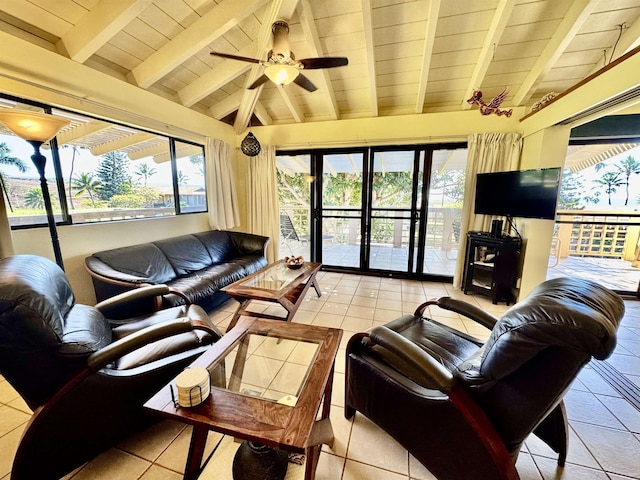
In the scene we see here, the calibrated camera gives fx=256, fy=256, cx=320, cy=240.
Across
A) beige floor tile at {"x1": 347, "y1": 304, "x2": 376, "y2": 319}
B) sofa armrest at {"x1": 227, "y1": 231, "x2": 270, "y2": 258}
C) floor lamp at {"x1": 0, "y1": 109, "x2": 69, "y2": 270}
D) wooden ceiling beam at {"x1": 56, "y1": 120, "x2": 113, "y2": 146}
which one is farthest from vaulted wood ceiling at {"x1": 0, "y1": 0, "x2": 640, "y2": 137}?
beige floor tile at {"x1": 347, "y1": 304, "x2": 376, "y2": 319}

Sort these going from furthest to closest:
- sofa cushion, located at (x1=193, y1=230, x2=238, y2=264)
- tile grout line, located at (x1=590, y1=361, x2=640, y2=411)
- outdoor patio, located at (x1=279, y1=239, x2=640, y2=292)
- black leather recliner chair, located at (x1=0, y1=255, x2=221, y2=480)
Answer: outdoor patio, located at (x1=279, y1=239, x2=640, y2=292) → sofa cushion, located at (x1=193, y1=230, x2=238, y2=264) → tile grout line, located at (x1=590, y1=361, x2=640, y2=411) → black leather recliner chair, located at (x1=0, y1=255, x2=221, y2=480)

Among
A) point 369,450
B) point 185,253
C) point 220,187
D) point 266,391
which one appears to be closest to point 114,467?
point 266,391

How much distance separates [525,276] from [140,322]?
387cm

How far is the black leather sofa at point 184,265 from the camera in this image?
7.30 ft

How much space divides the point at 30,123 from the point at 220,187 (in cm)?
235

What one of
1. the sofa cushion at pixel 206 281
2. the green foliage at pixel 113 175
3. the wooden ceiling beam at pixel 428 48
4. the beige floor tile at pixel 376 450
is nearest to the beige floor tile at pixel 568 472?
the beige floor tile at pixel 376 450

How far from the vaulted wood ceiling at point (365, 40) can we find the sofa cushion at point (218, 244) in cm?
177

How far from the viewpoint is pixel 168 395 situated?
0.97m

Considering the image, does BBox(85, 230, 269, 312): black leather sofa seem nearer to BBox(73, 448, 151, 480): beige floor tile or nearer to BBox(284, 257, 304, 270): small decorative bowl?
BBox(284, 257, 304, 270): small decorative bowl

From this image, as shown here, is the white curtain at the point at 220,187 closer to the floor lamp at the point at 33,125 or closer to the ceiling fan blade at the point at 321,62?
the floor lamp at the point at 33,125

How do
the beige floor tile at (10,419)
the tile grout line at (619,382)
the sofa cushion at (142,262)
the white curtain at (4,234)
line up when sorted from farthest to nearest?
1. the sofa cushion at (142,262)
2. the white curtain at (4,234)
3. the tile grout line at (619,382)
4. the beige floor tile at (10,419)

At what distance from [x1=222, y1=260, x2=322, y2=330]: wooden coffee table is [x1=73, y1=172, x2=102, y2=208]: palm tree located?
1.70 m

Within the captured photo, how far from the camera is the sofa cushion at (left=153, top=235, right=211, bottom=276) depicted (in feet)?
9.70

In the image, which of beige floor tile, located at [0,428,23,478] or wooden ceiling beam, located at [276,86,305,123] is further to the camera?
wooden ceiling beam, located at [276,86,305,123]
